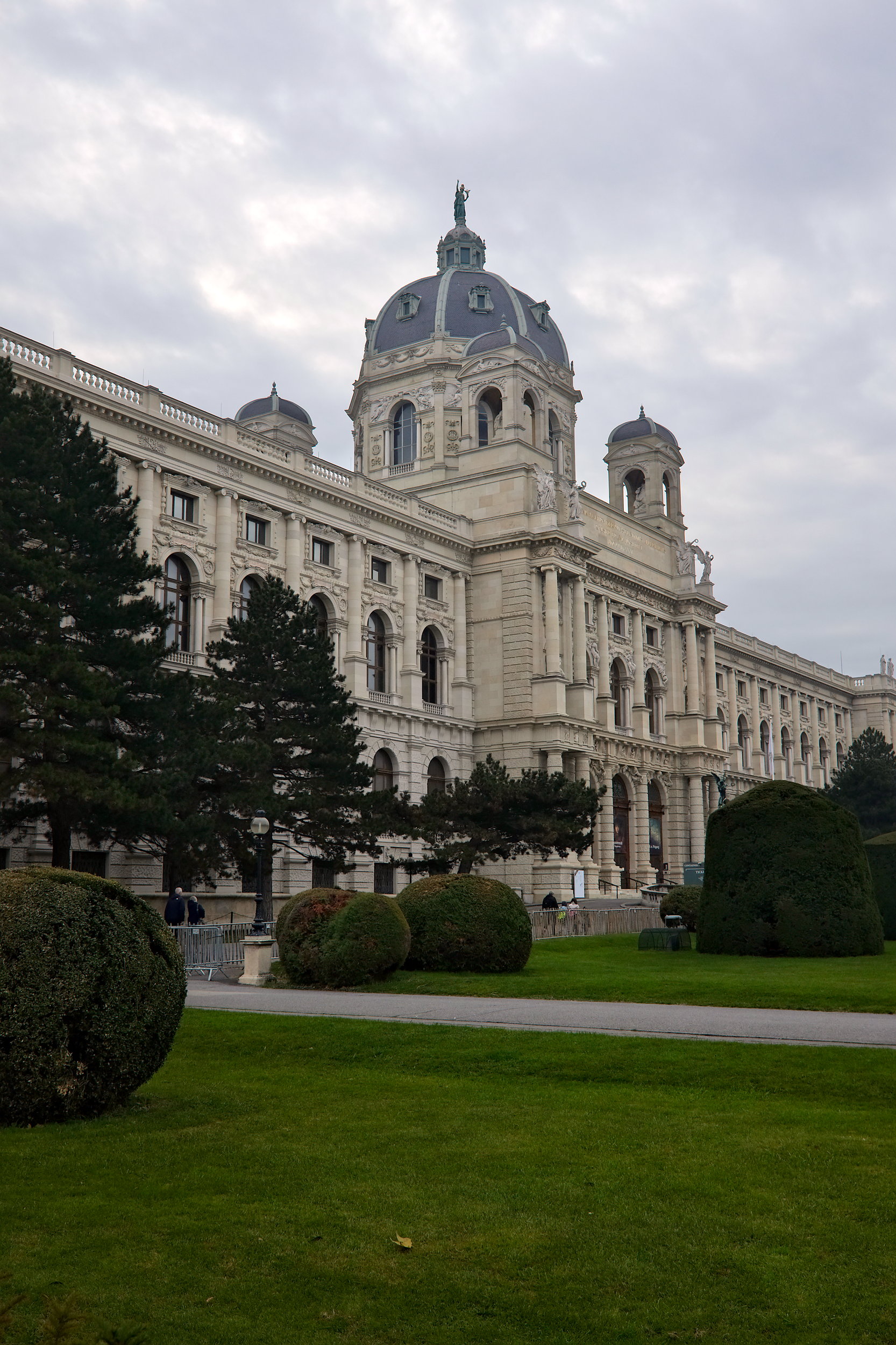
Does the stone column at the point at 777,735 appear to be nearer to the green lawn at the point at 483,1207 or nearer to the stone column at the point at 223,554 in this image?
the stone column at the point at 223,554

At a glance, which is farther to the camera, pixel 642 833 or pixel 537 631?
pixel 642 833

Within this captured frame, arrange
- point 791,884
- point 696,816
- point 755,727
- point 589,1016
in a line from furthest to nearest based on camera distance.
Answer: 1. point 755,727
2. point 696,816
3. point 791,884
4. point 589,1016

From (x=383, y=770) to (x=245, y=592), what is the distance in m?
10.7

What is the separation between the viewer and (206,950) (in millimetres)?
26031

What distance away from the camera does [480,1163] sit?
8.78m

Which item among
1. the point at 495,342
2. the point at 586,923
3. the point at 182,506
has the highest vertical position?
the point at 495,342

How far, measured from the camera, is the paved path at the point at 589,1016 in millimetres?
14375

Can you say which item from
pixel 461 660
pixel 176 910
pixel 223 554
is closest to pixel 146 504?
pixel 223 554

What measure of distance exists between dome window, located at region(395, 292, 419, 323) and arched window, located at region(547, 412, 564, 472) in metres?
10.5

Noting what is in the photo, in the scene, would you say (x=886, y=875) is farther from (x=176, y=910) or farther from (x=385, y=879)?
(x=385, y=879)

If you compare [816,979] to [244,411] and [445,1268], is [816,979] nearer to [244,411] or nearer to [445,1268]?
[445,1268]

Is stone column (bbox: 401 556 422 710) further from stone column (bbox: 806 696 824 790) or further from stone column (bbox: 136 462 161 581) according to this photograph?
stone column (bbox: 806 696 824 790)

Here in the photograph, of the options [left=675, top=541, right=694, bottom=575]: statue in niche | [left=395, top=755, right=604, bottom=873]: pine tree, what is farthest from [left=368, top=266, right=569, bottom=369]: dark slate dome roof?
[left=395, top=755, right=604, bottom=873]: pine tree

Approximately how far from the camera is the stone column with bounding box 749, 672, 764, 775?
3597 inches
